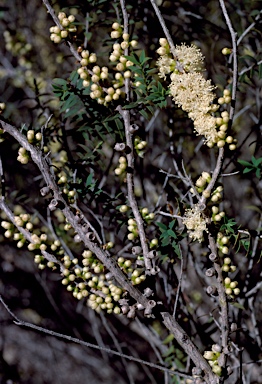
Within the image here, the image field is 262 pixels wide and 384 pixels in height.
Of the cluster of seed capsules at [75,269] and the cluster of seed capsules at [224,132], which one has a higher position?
the cluster of seed capsules at [224,132]

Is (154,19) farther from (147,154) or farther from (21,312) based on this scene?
(21,312)

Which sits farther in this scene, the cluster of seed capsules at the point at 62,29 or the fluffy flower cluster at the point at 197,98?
the cluster of seed capsules at the point at 62,29

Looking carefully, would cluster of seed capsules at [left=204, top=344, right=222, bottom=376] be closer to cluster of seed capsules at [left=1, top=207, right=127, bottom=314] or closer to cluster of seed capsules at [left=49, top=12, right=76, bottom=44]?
cluster of seed capsules at [left=1, top=207, right=127, bottom=314]

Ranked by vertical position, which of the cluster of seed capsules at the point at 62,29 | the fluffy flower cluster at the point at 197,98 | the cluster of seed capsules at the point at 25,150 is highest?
the cluster of seed capsules at the point at 62,29

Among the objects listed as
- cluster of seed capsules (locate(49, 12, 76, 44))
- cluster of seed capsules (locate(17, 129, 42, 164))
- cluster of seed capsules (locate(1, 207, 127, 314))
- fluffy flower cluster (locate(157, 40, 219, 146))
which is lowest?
cluster of seed capsules (locate(1, 207, 127, 314))

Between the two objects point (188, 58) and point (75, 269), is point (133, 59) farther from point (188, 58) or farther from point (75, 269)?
point (75, 269)

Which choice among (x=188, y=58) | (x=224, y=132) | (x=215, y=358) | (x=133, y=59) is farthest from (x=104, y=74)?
(x=215, y=358)

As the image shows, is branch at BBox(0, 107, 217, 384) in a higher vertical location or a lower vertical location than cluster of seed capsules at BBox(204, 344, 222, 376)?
higher

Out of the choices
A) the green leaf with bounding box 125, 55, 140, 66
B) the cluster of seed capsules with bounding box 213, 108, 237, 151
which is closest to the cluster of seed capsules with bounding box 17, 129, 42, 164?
the green leaf with bounding box 125, 55, 140, 66

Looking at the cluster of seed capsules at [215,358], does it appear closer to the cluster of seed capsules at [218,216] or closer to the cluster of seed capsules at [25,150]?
the cluster of seed capsules at [218,216]

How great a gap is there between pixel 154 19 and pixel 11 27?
839 mm

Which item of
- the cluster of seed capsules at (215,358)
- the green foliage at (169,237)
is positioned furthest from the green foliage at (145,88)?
the cluster of seed capsules at (215,358)

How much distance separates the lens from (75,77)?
3.64 ft

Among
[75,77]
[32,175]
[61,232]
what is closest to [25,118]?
[32,175]
